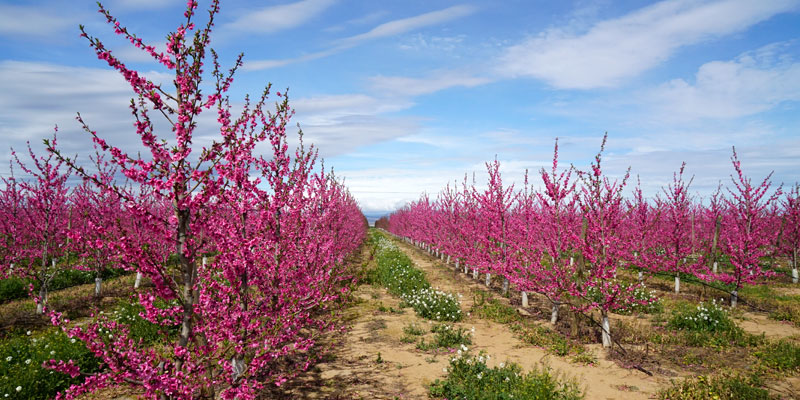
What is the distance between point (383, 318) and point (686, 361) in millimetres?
8272

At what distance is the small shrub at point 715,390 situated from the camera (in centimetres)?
667

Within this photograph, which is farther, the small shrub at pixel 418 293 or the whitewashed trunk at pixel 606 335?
A: the small shrub at pixel 418 293

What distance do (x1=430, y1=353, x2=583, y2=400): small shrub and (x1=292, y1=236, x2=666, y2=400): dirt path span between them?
0.46 metres

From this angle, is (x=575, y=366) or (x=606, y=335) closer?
(x=575, y=366)

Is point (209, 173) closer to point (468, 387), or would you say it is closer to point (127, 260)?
point (127, 260)

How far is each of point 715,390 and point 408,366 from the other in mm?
5747

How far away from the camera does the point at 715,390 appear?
6879 mm

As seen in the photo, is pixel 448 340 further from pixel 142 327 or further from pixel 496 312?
pixel 142 327

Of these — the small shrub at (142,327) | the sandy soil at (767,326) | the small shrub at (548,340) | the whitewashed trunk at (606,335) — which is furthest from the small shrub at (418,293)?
the sandy soil at (767,326)

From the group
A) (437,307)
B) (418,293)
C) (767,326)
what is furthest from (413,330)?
(767,326)

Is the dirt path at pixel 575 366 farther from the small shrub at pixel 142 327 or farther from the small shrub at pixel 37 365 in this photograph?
the small shrub at pixel 37 365

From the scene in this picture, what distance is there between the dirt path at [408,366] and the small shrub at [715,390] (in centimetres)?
38

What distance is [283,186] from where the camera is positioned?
8.14m

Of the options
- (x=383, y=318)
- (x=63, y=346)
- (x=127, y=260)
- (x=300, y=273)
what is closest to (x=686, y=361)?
(x=383, y=318)
